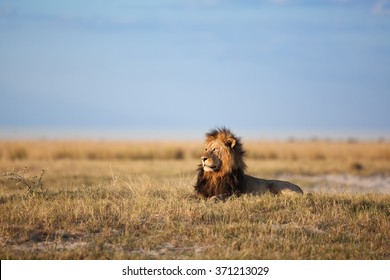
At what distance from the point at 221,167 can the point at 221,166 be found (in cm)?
2

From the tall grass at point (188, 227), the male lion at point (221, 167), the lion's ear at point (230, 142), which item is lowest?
the tall grass at point (188, 227)

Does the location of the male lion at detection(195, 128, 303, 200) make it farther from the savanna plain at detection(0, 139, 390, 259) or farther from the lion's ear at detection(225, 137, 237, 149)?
the savanna plain at detection(0, 139, 390, 259)

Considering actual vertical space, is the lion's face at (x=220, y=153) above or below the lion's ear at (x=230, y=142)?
below

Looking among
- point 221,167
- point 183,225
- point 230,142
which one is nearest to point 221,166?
point 221,167

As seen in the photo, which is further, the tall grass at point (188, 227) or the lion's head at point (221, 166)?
the lion's head at point (221, 166)

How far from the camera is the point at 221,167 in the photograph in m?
11.4

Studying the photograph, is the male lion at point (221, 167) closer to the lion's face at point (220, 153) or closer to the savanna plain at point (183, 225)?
the lion's face at point (220, 153)

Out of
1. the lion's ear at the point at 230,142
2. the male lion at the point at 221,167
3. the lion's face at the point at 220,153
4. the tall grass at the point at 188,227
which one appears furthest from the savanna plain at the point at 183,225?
the lion's ear at the point at 230,142

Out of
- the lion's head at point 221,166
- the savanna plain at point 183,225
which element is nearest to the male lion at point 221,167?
the lion's head at point 221,166

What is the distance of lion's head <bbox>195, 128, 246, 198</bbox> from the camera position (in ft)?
37.2

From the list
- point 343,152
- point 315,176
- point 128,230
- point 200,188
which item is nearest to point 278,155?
point 343,152

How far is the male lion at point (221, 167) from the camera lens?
11.3 m

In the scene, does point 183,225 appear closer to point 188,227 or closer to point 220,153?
point 188,227

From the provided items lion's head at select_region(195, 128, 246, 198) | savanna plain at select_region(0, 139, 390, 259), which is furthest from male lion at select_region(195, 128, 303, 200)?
savanna plain at select_region(0, 139, 390, 259)
